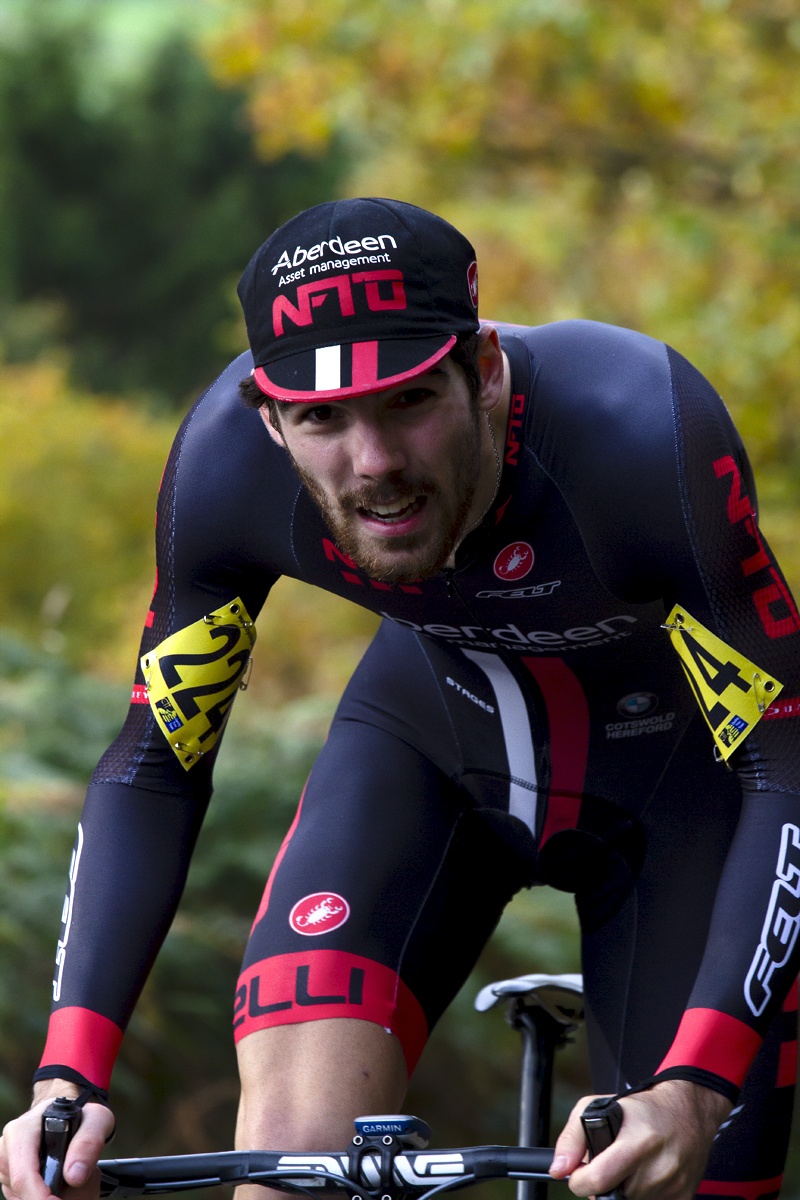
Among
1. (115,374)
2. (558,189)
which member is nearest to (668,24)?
(558,189)

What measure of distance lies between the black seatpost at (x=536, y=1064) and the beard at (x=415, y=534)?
114 cm

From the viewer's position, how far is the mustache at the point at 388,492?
2.14m

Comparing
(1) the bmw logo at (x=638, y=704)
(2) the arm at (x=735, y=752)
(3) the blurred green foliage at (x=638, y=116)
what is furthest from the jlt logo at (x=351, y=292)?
(3) the blurred green foliage at (x=638, y=116)

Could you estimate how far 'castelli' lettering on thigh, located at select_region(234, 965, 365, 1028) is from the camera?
2.49m

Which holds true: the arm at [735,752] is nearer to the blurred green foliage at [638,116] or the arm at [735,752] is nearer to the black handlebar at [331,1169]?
the black handlebar at [331,1169]

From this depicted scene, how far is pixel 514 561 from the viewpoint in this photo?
249 cm

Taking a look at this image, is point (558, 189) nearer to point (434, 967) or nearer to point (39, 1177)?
point (434, 967)

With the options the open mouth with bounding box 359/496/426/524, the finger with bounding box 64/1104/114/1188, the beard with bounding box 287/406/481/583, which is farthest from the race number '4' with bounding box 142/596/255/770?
the finger with bounding box 64/1104/114/1188

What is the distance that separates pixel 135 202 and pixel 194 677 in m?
15.9

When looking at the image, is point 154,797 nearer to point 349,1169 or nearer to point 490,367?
point 349,1169

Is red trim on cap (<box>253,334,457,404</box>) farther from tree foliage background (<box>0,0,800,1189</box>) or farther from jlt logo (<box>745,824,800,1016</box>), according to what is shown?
tree foliage background (<box>0,0,800,1189</box>)

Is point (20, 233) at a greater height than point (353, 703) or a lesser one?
greater

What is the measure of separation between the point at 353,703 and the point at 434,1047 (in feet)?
9.15

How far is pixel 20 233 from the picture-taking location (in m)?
16.6
